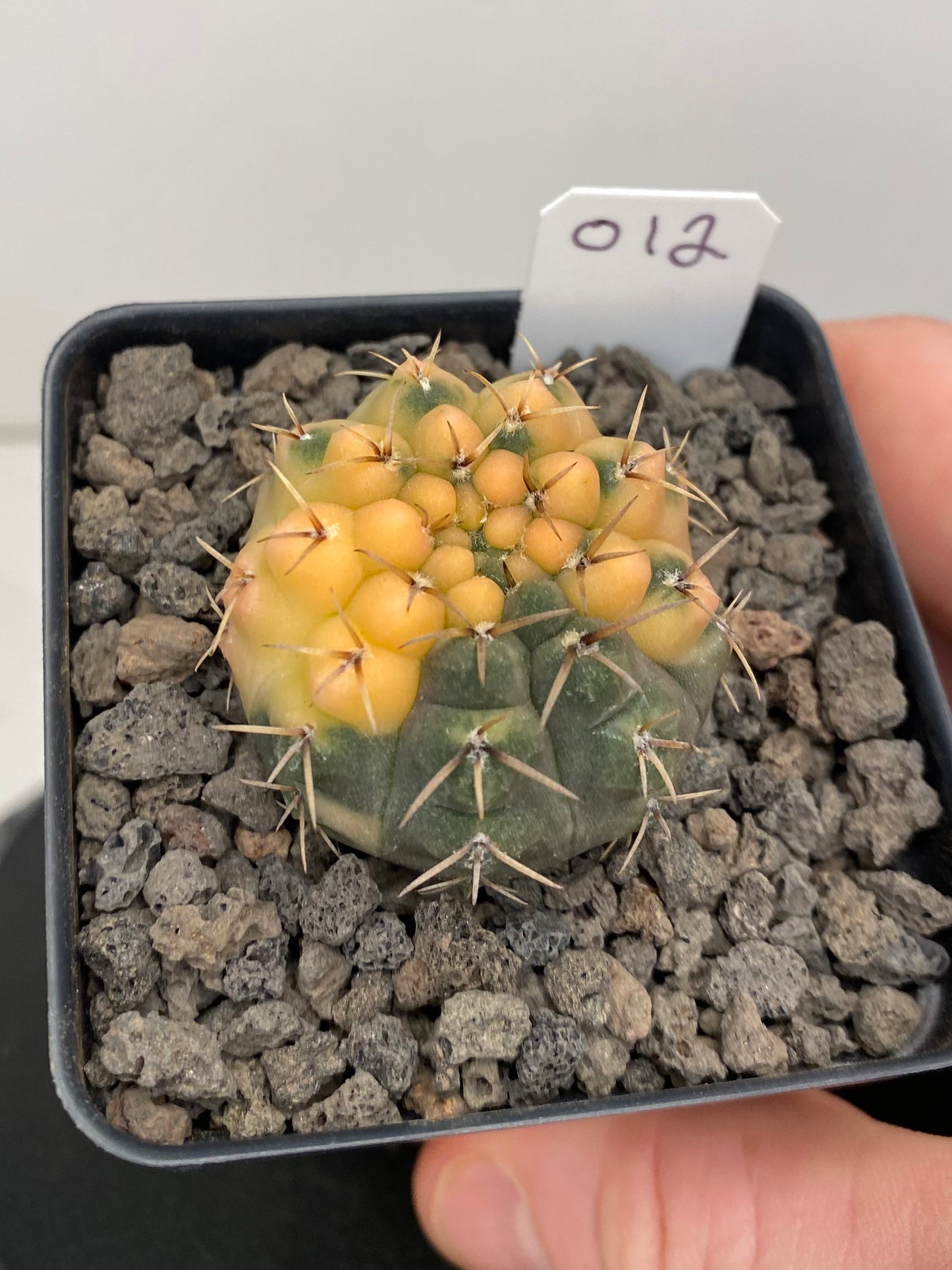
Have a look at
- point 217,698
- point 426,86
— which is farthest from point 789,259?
point 217,698

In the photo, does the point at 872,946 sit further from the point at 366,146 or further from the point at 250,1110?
the point at 366,146

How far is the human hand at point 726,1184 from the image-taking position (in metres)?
0.87

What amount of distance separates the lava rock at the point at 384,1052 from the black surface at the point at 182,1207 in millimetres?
338

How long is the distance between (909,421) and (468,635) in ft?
2.34

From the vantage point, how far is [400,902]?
89 cm

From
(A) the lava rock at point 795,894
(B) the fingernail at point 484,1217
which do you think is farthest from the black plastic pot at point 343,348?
(B) the fingernail at point 484,1217

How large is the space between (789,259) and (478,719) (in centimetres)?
110

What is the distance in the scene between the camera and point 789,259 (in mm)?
1537

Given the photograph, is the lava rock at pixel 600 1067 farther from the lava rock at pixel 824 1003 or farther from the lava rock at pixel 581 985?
the lava rock at pixel 824 1003

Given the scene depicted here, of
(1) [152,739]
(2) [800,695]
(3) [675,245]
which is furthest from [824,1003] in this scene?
(3) [675,245]

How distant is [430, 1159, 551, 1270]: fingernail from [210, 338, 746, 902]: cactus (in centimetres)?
36

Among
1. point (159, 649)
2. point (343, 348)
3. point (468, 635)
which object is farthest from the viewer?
point (343, 348)

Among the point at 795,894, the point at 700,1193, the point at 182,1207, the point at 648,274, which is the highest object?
the point at 648,274

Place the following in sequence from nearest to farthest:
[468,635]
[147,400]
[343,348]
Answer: [468,635] < [147,400] < [343,348]
